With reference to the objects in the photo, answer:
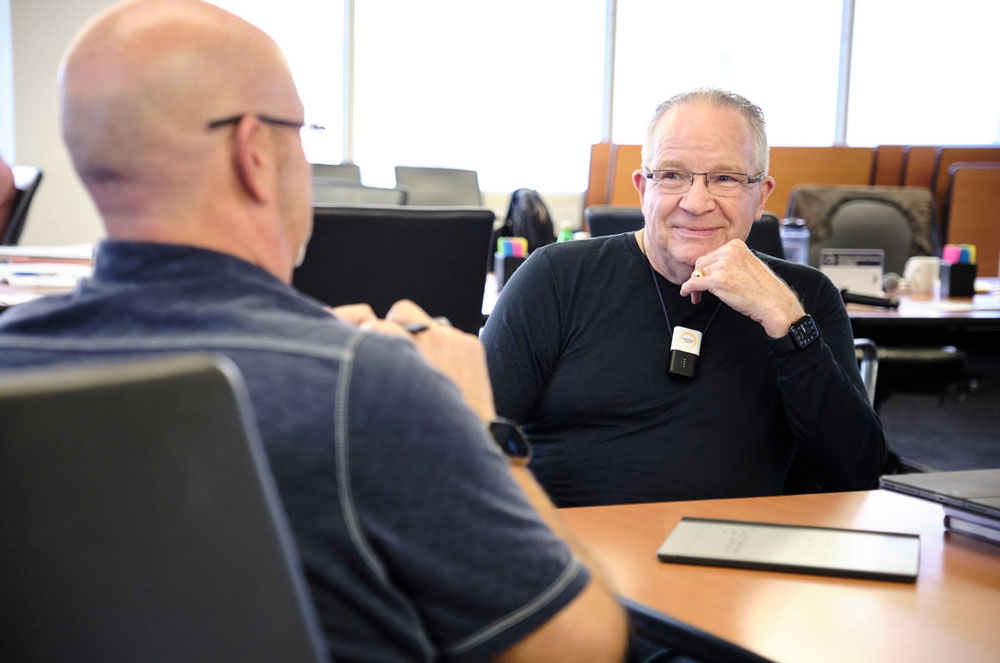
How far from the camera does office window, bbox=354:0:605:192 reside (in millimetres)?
7316

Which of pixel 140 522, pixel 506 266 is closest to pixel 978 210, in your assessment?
pixel 506 266

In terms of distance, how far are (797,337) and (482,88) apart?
6.07m

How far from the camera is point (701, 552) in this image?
1.16 meters

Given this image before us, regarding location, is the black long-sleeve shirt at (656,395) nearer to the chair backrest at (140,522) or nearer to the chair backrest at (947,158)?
the chair backrest at (140,522)

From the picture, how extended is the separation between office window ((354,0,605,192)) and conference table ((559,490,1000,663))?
6.12 metres

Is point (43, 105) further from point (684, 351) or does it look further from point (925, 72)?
point (925, 72)

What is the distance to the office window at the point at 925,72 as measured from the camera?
8047mm

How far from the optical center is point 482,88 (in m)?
7.48

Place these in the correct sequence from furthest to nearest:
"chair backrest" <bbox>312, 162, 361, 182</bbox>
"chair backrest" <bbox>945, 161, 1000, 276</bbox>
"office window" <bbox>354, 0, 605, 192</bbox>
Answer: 1. "office window" <bbox>354, 0, 605, 192</bbox>
2. "chair backrest" <bbox>945, 161, 1000, 276</bbox>
3. "chair backrest" <bbox>312, 162, 361, 182</bbox>

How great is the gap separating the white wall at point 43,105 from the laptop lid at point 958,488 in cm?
613

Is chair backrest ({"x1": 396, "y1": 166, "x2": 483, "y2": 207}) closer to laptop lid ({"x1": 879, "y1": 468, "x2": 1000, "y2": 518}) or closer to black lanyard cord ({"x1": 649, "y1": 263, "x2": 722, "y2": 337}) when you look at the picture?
black lanyard cord ({"x1": 649, "y1": 263, "x2": 722, "y2": 337})

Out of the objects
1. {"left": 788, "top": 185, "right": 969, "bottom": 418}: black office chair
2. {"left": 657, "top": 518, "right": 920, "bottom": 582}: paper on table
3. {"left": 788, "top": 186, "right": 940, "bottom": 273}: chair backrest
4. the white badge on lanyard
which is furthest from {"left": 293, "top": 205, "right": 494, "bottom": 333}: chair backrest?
{"left": 788, "top": 186, "right": 940, "bottom": 273}: chair backrest

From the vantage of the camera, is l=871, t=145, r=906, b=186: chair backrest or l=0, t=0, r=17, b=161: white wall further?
l=0, t=0, r=17, b=161: white wall

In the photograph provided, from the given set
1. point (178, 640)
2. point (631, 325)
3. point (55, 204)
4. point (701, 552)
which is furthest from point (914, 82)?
point (178, 640)
